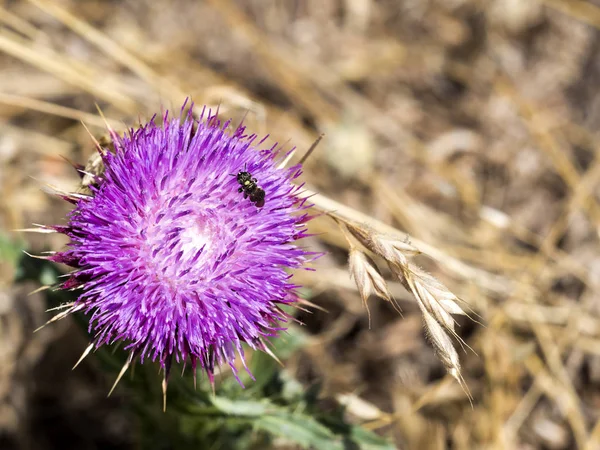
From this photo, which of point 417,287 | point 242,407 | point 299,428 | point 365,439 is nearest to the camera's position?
point 417,287

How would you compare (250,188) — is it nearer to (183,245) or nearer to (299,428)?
(183,245)

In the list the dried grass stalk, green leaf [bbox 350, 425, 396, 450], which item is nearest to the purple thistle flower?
the dried grass stalk

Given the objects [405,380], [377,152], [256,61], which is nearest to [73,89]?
[256,61]

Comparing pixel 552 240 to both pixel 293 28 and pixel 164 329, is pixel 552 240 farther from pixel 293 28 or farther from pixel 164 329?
pixel 164 329

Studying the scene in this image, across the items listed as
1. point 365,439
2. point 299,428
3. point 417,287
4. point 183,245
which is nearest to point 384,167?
point 365,439

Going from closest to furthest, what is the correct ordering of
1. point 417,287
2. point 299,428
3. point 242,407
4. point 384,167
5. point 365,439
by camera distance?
1. point 417,287
2. point 242,407
3. point 299,428
4. point 365,439
5. point 384,167

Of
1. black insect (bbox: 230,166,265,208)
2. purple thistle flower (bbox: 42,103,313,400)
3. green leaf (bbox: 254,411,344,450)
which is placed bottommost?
green leaf (bbox: 254,411,344,450)

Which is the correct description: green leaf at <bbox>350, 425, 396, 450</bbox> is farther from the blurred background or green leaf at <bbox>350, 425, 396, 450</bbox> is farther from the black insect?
the black insect

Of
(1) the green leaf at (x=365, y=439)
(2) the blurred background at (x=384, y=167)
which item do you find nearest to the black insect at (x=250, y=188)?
(2) the blurred background at (x=384, y=167)
